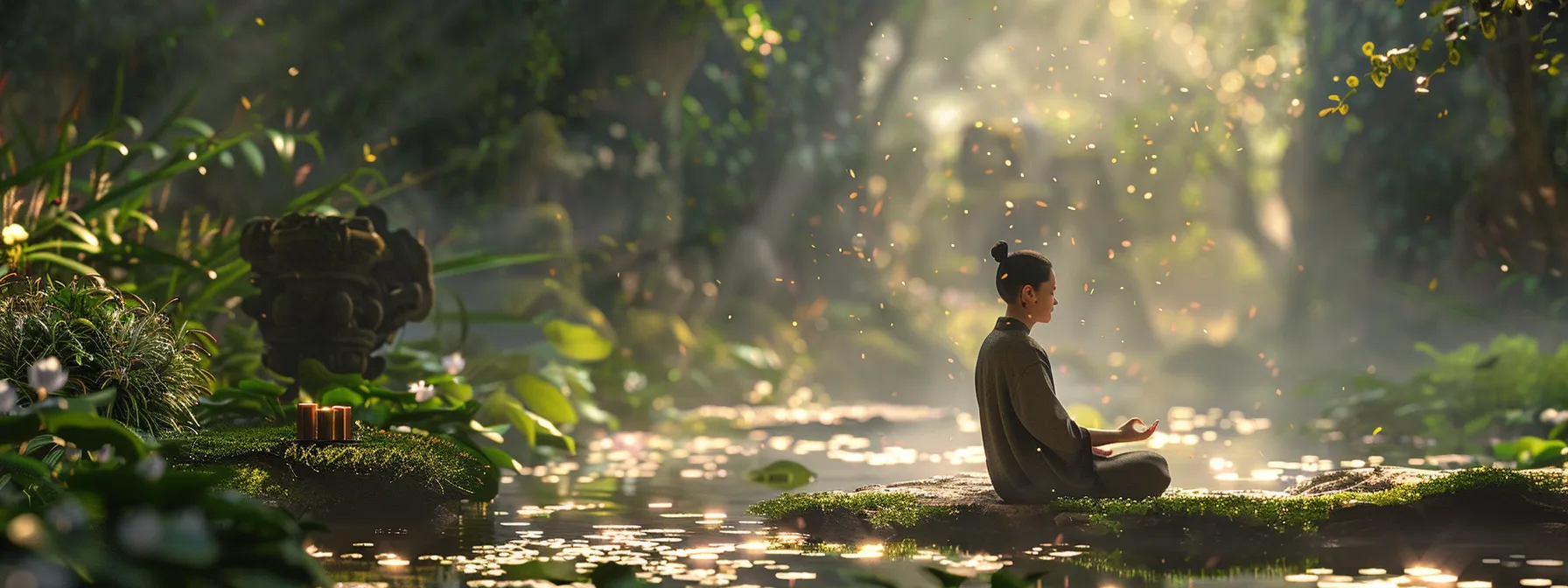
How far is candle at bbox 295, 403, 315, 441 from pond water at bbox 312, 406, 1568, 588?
1.82ft

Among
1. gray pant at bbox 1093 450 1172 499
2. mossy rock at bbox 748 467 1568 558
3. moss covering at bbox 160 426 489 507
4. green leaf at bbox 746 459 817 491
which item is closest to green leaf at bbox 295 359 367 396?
moss covering at bbox 160 426 489 507

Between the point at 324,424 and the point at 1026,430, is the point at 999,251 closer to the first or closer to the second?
the point at 1026,430

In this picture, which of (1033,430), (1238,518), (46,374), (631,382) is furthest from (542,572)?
(631,382)

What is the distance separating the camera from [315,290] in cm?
846

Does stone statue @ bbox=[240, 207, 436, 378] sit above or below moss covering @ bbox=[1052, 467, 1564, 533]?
above

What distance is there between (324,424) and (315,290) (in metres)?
1.93

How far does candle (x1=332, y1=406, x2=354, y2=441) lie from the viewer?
671 centimetres

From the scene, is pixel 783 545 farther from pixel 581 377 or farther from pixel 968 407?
pixel 968 407

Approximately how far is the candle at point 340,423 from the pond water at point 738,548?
52 cm

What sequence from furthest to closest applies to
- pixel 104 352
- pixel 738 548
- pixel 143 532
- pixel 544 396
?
1. pixel 544 396
2. pixel 104 352
3. pixel 738 548
4. pixel 143 532

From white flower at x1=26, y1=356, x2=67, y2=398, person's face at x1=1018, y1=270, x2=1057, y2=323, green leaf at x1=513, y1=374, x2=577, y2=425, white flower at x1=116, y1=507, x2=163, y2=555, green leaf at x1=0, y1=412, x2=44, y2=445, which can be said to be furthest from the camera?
green leaf at x1=513, y1=374, x2=577, y2=425

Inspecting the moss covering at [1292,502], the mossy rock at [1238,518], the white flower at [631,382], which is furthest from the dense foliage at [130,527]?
the white flower at [631,382]

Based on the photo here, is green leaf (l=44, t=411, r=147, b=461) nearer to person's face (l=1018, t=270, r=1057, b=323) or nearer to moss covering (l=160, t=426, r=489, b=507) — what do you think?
moss covering (l=160, t=426, r=489, b=507)

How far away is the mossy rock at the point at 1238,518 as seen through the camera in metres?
A: 5.72
